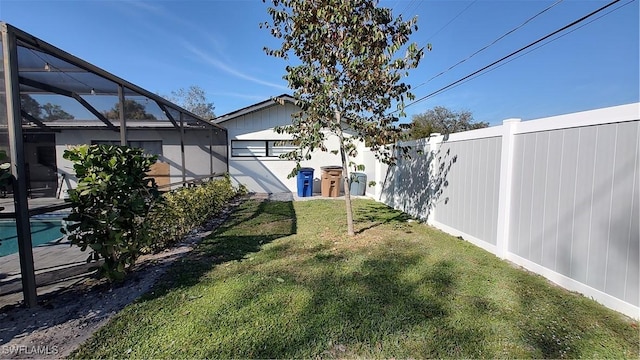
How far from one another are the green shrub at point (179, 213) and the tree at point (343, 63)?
7.48ft

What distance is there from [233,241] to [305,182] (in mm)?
6499

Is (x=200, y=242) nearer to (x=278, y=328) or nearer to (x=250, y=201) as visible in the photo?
(x=278, y=328)

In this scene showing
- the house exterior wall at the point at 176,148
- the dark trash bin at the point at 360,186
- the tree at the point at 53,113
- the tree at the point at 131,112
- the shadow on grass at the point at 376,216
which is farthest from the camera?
the dark trash bin at the point at 360,186

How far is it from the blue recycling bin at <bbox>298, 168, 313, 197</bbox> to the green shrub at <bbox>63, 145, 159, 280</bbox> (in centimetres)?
815

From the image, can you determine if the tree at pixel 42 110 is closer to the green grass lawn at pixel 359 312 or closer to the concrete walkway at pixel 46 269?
the concrete walkway at pixel 46 269

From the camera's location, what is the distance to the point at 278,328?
250 cm

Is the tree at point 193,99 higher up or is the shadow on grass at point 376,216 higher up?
the tree at point 193,99

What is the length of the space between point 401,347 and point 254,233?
4082mm

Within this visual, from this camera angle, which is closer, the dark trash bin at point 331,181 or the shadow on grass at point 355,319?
the shadow on grass at point 355,319

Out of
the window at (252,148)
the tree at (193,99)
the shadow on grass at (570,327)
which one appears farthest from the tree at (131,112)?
the tree at (193,99)

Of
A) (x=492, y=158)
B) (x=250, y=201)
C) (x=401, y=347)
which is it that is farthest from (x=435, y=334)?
(x=250, y=201)

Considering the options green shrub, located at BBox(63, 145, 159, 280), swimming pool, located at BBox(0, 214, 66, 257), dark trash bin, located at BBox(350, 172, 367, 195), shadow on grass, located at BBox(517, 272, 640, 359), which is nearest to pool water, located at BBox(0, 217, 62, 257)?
swimming pool, located at BBox(0, 214, 66, 257)

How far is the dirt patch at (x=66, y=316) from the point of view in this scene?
2248 mm

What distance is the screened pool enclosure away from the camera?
2.69m
